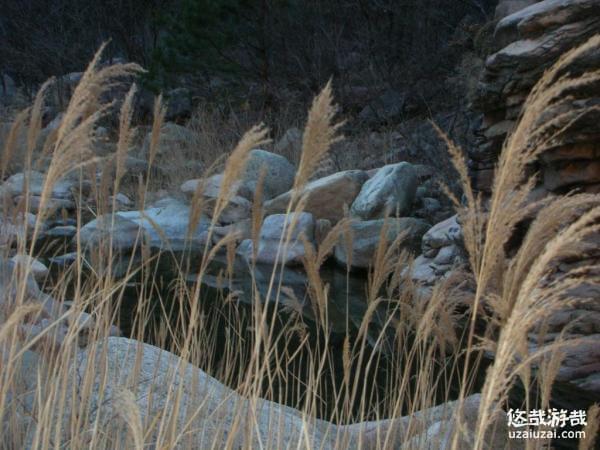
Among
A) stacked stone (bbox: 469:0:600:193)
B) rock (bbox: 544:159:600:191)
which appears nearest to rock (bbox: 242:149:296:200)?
stacked stone (bbox: 469:0:600:193)

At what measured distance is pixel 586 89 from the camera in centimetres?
430

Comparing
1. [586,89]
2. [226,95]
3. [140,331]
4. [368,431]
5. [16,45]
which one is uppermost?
[16,45]

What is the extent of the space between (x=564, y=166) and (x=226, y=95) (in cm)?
726

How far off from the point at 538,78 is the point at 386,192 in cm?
277

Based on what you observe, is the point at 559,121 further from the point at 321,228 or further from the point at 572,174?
the point at 321,228

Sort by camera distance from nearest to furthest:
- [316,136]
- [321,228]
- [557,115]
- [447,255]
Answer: [316,136]
[557,115]
[447,255]
[321,228]

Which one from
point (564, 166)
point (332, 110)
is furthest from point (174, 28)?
point (332, 110)

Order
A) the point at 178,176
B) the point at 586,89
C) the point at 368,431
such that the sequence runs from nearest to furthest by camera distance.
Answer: the point at 368,431 < the point at 586,89 < the point at 178,176

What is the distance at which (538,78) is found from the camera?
15.6 feet

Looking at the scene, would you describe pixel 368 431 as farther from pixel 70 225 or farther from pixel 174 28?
pixel 174 28

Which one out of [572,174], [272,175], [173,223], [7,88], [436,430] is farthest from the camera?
[7,88]

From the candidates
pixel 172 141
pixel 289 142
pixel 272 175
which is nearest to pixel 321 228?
pixel 272 175

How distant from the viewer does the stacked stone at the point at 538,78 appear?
4.43m

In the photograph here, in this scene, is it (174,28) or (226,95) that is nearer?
(174,28)
